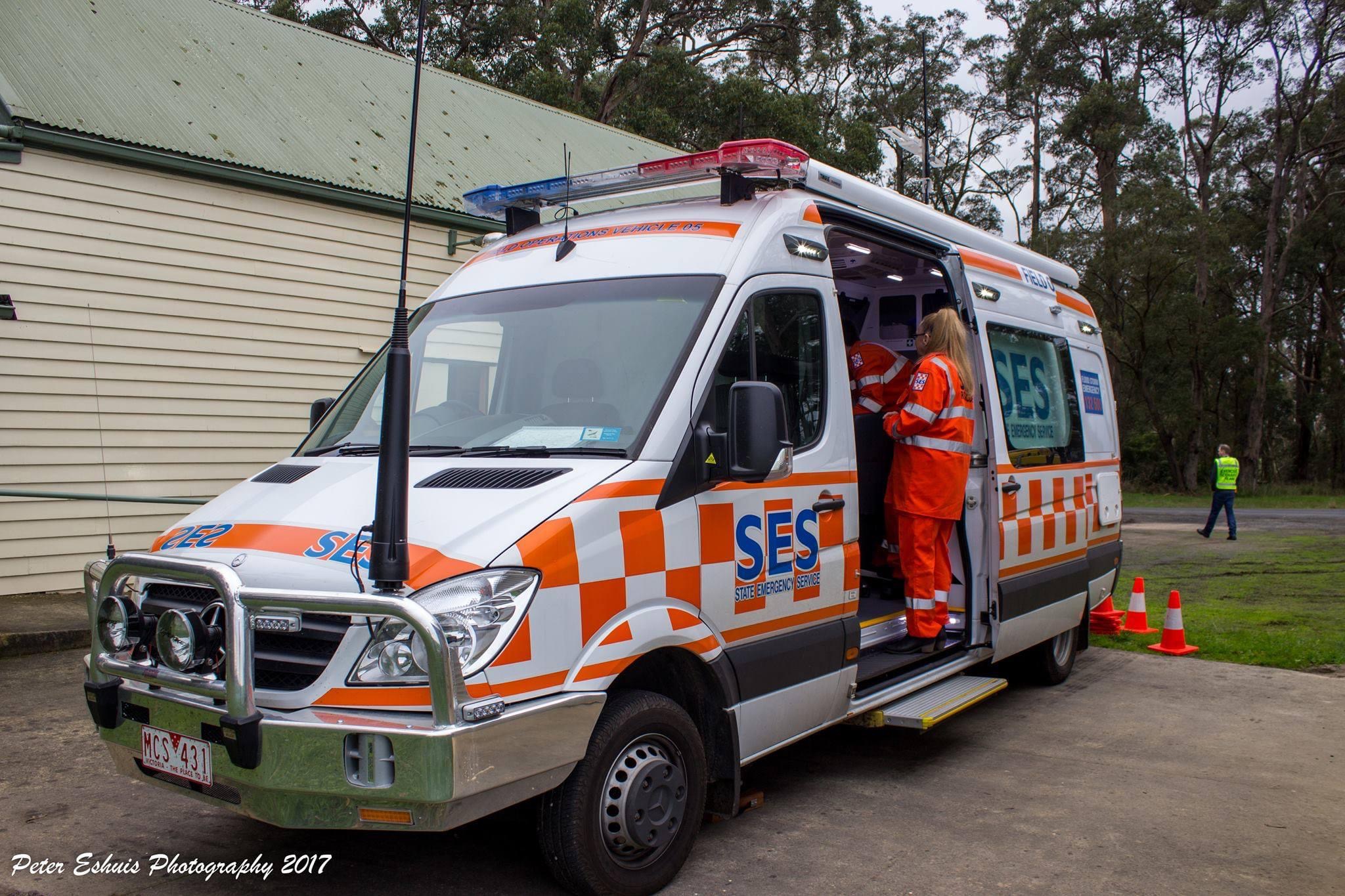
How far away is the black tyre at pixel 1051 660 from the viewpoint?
22.8 ft

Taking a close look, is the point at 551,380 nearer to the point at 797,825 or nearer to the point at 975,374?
the point at 797,825

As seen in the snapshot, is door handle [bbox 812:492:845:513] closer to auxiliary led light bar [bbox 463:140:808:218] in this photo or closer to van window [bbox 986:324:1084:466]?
auxiliary led light bar [bbox 463:140:808:218]

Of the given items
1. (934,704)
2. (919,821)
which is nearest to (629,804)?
(919,821)

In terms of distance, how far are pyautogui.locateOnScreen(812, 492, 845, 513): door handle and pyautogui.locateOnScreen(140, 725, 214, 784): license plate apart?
2440mm

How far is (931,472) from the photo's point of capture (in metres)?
5.39

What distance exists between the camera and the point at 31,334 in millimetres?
8781

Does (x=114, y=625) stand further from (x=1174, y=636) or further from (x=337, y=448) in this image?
(x=1174, y=636)

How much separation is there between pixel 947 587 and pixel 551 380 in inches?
104

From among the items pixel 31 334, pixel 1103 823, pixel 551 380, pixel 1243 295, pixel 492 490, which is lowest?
pixel 1103 823

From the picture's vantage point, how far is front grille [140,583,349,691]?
10.2 feet

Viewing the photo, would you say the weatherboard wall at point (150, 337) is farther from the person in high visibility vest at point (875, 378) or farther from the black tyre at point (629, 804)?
the black tyre at point (629, 804)

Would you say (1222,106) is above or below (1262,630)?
above

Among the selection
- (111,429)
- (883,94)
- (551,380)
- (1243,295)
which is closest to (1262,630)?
(551,380)

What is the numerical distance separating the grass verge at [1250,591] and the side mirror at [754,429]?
231 inches
